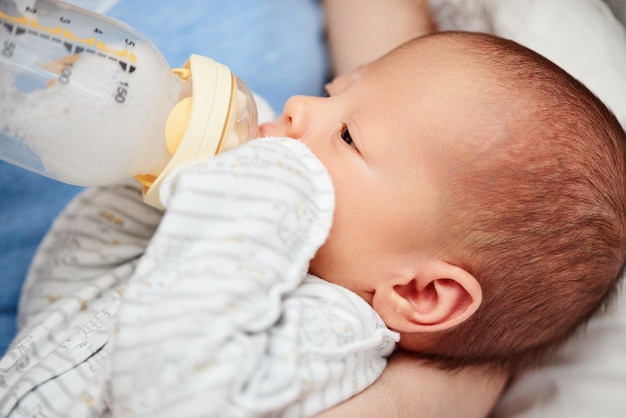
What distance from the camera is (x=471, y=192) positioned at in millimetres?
879

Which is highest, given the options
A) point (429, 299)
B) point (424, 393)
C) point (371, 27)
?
point (371, 27)

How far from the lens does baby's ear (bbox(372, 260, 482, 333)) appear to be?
0.88 meters

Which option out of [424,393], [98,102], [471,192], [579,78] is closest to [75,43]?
[98,102]

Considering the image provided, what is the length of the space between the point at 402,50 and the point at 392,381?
0.52m

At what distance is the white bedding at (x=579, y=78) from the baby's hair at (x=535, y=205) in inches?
6.4

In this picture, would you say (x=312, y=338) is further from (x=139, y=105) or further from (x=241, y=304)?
(x=139, y=105)

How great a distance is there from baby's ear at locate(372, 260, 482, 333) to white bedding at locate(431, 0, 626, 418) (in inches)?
13.0

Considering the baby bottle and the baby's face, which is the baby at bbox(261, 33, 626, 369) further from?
the baby bottle

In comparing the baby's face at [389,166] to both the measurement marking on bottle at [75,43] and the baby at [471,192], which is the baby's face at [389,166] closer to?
the baby at [471,192]

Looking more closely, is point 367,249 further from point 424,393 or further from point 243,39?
point 243,39

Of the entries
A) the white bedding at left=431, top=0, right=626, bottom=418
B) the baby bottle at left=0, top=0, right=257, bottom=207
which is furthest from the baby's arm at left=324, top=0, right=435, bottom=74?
the baby bottle at left=0, top=0, right=257, bottom=207

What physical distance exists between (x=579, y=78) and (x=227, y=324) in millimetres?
934

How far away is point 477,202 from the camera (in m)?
0.88

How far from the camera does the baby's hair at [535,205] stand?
878mm
